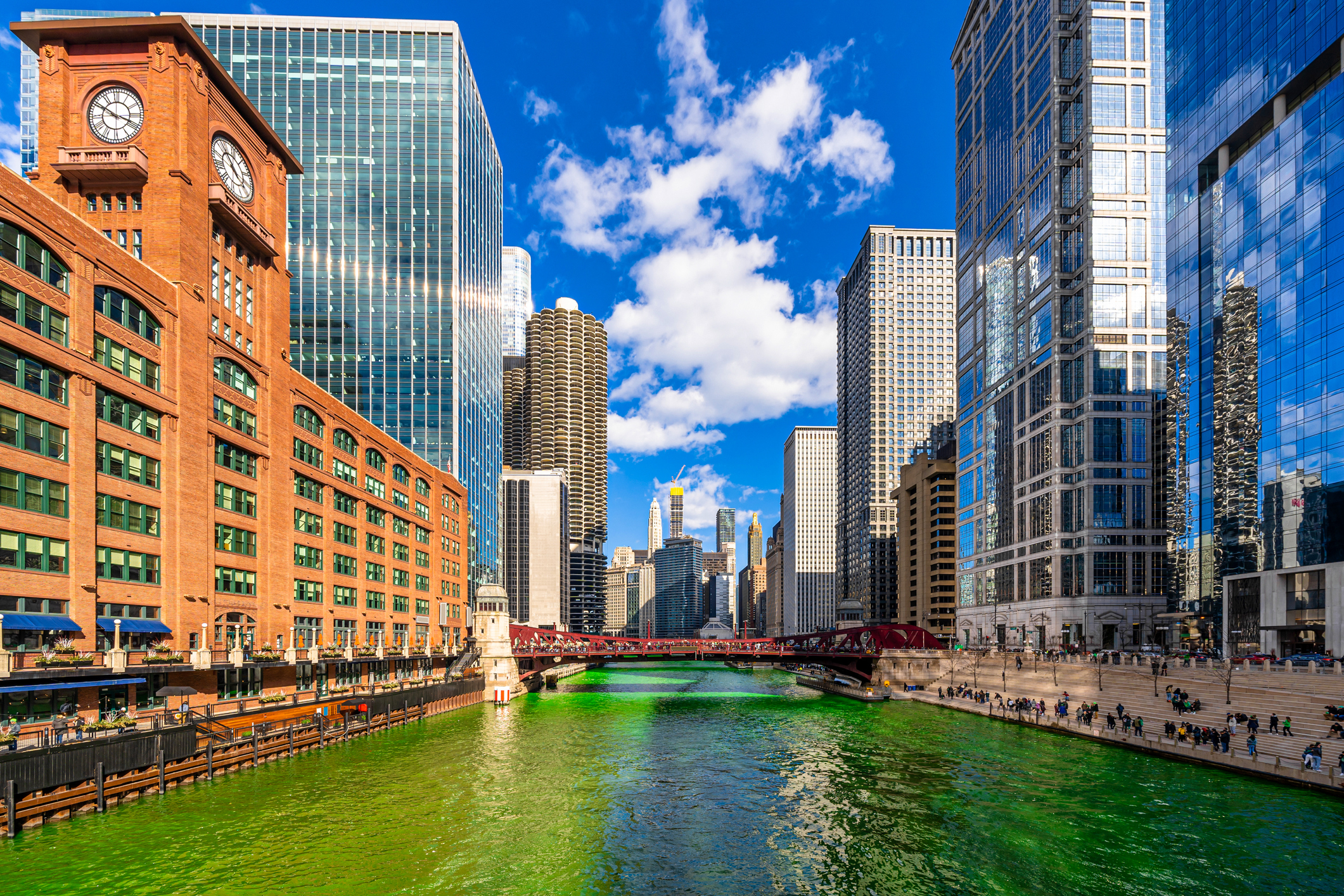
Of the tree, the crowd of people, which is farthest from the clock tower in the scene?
the tree

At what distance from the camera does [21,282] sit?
45156 mm

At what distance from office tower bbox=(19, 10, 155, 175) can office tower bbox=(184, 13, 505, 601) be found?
23387 millimetres

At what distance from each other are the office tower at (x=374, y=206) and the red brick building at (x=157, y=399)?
65.3 metres

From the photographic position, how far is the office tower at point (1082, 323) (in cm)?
13112

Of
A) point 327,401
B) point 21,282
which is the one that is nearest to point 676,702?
point 327,401

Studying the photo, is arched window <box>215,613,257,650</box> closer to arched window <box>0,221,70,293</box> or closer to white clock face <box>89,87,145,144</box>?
arched window <box>0,221,70,293</box>

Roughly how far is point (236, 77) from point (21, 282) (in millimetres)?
130879

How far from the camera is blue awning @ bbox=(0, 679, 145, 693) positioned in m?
41.6

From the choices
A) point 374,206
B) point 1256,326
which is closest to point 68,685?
point 1256,326

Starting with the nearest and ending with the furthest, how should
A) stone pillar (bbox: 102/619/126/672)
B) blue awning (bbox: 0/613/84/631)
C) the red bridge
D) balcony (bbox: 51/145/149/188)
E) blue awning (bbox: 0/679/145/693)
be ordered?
blue awning (bbox: 0/679/145/693)
blue awning (bbox: 0/613/84/631)
stone pillar (bbox: 102/619/126/672)
balcony (bbox: 51/145/149/188)
the red bridge

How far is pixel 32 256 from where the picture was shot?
152 ft

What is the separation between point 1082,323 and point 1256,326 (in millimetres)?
42547

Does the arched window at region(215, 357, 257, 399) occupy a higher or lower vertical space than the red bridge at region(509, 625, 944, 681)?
higher

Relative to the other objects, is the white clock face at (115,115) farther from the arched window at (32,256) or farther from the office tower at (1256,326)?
the office tower at (1256,326)
